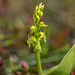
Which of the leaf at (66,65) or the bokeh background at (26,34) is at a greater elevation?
the leaf at (66,65)

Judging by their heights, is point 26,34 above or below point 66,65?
below

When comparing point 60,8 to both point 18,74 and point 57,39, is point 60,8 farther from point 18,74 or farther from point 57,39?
point 18,74

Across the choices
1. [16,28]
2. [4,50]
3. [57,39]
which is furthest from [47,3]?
[4,50]

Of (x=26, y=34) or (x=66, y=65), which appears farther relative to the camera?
(x=26, y=34)

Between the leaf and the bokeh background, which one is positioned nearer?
the leaf
